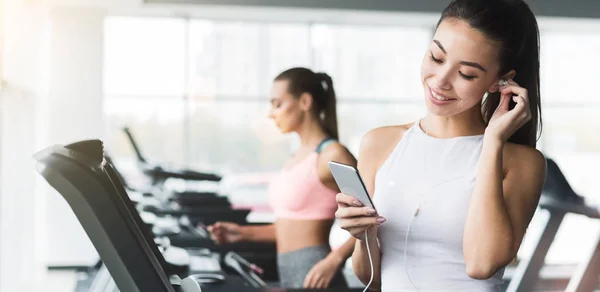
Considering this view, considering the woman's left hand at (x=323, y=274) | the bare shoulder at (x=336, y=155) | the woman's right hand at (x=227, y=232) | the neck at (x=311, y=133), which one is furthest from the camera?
the woman's right hand at (x=227, y=232)

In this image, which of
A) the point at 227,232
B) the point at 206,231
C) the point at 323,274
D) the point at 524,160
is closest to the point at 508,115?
the point at 524,160

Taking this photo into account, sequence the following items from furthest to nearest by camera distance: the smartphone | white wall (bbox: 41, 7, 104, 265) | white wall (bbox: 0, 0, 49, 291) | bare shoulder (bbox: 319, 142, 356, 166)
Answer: white wall (bbox: 41, 7, 104, 265), white wall (bbox: 0, 0, 49, 291), bare shoulder (bbox: 319, 142, 356, 166), the smartphone

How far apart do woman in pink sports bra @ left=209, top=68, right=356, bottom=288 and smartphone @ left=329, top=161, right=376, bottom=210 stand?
39.6 inches

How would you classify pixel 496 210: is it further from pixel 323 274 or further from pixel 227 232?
pixel 227 232

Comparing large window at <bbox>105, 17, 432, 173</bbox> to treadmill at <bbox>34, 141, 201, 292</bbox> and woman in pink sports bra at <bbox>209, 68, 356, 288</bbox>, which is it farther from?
treadmill at <bbox>34, 141, 201, 292</bbox>

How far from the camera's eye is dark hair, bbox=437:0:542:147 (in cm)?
134

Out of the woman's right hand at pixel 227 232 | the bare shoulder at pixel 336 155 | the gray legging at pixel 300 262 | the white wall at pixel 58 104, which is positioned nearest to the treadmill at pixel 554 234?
the bare shoulder at pixel 336 155

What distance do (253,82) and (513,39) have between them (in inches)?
283

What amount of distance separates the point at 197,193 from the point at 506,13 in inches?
196

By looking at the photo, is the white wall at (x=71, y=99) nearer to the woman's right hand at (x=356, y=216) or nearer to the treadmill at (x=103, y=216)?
the woman's right hand at (x=356, y=216)

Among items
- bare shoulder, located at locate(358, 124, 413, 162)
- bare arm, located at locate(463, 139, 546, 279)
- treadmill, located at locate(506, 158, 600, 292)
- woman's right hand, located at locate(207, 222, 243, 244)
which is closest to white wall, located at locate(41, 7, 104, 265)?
woman's right hand, located at locate(207, 222, 243, 244)

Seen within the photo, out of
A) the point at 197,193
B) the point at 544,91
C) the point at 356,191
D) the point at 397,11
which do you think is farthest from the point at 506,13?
the point at 544,91

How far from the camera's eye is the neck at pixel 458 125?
1.45 m

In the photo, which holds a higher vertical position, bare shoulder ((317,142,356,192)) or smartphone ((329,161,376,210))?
smartphone ((329,161,376,210))
